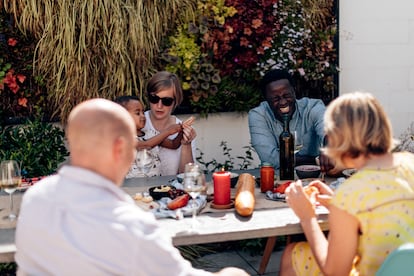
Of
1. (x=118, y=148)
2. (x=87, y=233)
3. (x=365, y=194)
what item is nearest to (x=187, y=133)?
(x=365, y=194)

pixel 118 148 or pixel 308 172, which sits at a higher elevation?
pixel 118 148

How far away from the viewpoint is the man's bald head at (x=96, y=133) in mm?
1647

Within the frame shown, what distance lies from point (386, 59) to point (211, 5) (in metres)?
1.83

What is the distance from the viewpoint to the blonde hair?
2105 millimetres

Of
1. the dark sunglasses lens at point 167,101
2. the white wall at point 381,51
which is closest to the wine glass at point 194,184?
the dark sunglasses lens at point 167,101

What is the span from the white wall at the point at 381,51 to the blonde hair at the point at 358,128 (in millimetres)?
3482

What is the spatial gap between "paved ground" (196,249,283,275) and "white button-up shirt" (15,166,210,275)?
7.78 feet

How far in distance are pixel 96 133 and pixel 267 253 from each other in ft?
6.84

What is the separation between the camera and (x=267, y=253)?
350 centimetres

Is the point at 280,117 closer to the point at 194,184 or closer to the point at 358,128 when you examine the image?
the point at 194,184

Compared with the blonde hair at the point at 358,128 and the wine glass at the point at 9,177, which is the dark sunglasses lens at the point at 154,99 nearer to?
the wine glass at the point at 9,177

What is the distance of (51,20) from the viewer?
4500 millimetres

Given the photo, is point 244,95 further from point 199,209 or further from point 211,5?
point 199,209

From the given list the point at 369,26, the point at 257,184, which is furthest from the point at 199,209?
the point at 369,26
